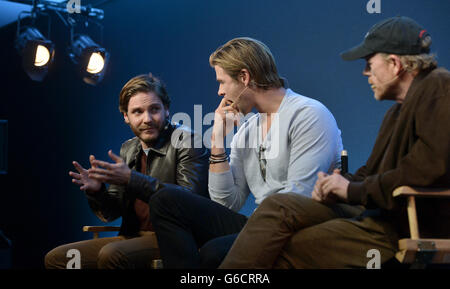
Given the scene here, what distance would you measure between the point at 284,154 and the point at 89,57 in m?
2.96

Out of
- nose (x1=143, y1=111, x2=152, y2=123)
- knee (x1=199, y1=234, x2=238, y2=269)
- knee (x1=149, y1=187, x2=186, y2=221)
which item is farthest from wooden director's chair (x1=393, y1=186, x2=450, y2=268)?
nose (x1=143, y1=111, x2=152, y2=123)

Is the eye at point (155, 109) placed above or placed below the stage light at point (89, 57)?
below

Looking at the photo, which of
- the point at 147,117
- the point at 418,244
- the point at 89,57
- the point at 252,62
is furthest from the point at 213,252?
the point at 89,57

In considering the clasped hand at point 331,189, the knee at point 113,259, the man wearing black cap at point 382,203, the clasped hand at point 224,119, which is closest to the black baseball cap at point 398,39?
the man wearing black cap at point 382,203

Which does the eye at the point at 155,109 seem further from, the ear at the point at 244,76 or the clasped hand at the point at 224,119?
the ear at the point at 244,76

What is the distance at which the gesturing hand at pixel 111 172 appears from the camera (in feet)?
8.07

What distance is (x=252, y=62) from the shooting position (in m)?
2.50

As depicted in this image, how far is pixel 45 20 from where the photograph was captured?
6.37 meters

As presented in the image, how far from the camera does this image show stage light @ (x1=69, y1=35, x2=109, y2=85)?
482 centimetres

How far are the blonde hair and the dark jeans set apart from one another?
0.62m

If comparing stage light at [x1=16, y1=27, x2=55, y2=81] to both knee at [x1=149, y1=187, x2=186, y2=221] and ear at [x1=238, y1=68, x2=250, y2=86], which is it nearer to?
ear at [x1=238, y1=68, x2=250, y2=86]

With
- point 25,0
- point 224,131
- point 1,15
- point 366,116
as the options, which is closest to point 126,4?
point 25,0
